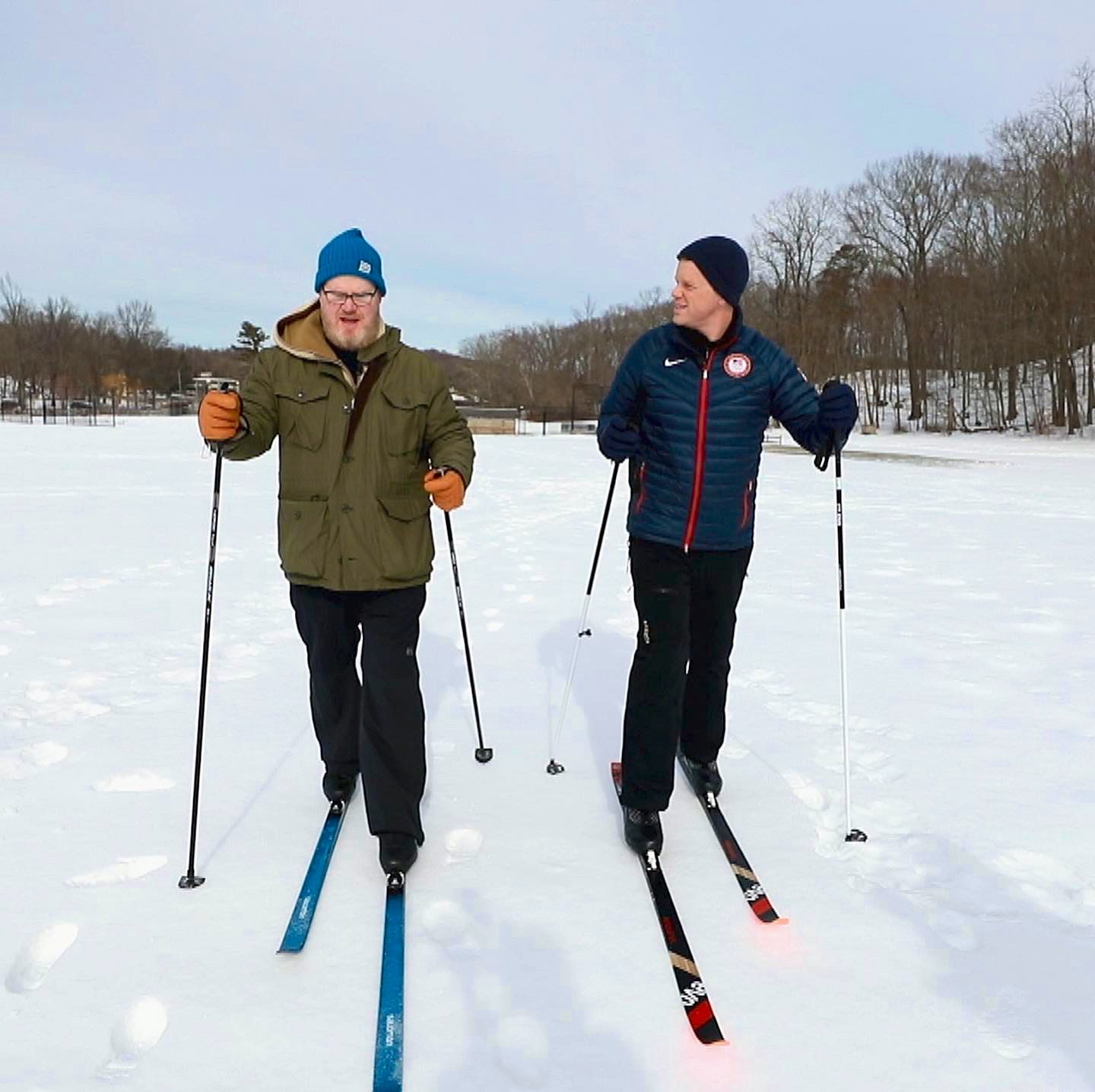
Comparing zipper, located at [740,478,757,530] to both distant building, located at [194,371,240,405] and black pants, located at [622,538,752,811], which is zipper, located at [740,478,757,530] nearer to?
black pants, located at [622,538,752,811]

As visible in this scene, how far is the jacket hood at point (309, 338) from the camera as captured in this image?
2580 mm

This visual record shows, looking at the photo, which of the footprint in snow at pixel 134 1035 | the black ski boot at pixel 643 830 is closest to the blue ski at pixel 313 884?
the footprint in snow at pixel 134 1035

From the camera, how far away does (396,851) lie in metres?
2.57

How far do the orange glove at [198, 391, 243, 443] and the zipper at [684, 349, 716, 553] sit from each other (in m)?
1.47

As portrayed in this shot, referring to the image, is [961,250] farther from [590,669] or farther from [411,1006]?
[411,1006]

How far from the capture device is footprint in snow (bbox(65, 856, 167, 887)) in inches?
99.9

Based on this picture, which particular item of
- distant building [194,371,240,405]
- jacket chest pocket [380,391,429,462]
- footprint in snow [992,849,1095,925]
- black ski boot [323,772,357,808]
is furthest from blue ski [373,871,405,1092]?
footprint in snow [992,849,1095,925]

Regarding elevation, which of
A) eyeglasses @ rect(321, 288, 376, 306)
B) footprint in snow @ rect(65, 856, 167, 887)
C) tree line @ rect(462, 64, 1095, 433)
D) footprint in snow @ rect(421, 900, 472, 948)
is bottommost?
footprint in snow @ rect(421, 900, 472, 948)

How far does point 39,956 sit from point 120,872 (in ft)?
1.33

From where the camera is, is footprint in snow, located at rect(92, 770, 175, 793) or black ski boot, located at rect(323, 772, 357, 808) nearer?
black ski boot, located at rect(323, 772, 357, 808)

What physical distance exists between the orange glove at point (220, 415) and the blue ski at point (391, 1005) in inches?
58.2

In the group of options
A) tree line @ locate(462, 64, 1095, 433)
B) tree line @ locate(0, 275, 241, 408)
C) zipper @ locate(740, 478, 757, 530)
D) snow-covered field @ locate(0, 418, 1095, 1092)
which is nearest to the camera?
snow-covered field @ locate(0, 418, 1095, 1092)

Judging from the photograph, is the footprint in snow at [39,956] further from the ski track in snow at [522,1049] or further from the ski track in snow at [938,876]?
the ski track in snow at [938,876]

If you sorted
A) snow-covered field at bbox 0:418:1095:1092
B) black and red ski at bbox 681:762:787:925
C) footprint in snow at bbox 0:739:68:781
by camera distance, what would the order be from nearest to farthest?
snow-covered field at bbox 0:418:1095:1092 < black and red ski at bbox 681:762:787:925 < footprint in snow at bbox 0:739:68:781
